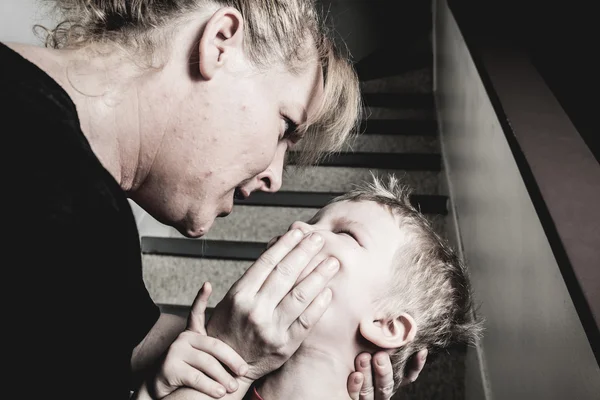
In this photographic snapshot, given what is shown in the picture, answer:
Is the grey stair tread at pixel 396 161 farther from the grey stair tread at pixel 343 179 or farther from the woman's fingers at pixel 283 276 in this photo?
the woman's fingers at pixel 283 276

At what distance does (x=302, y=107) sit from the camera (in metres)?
1.07

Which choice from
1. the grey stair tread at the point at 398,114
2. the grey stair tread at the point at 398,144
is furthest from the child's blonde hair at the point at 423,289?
the grey stair tread at the point at 398,114

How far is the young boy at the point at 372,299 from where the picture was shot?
111 centimetres

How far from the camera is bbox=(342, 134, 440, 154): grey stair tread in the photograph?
2.77m

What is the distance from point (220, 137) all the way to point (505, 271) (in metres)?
0.82

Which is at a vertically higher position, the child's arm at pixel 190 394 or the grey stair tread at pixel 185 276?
the child's arm at pixel 190 394

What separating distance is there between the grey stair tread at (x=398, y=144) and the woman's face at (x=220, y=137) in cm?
168

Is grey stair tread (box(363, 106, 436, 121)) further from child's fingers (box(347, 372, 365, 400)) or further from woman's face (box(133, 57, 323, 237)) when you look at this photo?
child's fingers (box(347, 372, 365, 400))

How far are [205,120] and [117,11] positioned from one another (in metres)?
0.24

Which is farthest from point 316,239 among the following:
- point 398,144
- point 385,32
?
point 385,32

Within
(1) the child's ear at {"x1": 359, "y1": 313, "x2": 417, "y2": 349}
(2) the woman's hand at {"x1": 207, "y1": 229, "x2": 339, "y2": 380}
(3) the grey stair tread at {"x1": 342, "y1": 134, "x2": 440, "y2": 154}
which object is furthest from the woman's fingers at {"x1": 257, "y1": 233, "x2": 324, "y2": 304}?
(3) the grey stair tread at {"x1": 342, "y1": 134, "x2": 440, "y2": 154}

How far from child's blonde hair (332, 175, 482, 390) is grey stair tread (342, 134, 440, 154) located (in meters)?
1.53

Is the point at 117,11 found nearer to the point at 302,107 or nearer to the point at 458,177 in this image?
the point at 302,107

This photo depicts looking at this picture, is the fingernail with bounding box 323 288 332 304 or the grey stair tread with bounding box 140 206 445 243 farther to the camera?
the grey stair tread with bounding box 140 206 445 243
